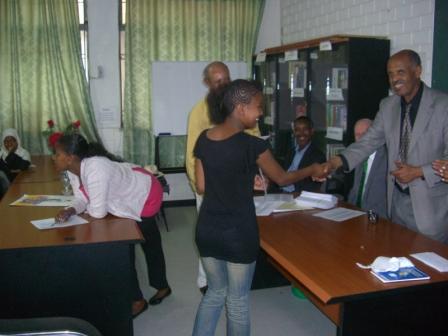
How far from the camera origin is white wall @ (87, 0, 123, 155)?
5867 mm

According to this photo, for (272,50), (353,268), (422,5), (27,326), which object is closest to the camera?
(27,326)

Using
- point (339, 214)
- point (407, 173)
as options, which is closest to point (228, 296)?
point (339, 214)

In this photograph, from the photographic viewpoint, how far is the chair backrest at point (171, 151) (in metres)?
6.22

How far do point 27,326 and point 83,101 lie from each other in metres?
4.82

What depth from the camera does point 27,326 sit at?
1.34 meters

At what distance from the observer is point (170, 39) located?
19.8ft

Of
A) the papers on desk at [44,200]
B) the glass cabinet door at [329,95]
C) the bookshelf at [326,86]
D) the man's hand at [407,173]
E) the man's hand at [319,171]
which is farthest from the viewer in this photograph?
the glass cabinet door at [329,95]

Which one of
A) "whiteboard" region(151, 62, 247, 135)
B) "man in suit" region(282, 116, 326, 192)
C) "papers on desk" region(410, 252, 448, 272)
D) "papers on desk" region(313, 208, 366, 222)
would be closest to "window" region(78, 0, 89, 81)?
"whiteboard" region(151, 62, 247, 135)

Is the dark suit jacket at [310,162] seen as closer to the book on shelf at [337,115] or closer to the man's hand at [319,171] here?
the book on shelf at [337,115]

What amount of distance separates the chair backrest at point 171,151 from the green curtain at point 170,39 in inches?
5.4

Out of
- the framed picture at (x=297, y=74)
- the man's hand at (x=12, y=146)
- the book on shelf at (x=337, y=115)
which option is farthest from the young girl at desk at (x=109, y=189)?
the framed picture at (x=297, y=74)

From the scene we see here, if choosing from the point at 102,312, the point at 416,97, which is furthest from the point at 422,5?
the point at 102,312

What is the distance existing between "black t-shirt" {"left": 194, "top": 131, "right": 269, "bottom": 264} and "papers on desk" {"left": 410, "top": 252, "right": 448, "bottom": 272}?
2.34 feet

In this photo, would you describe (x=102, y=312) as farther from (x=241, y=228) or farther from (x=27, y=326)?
(x=27, y=326)
